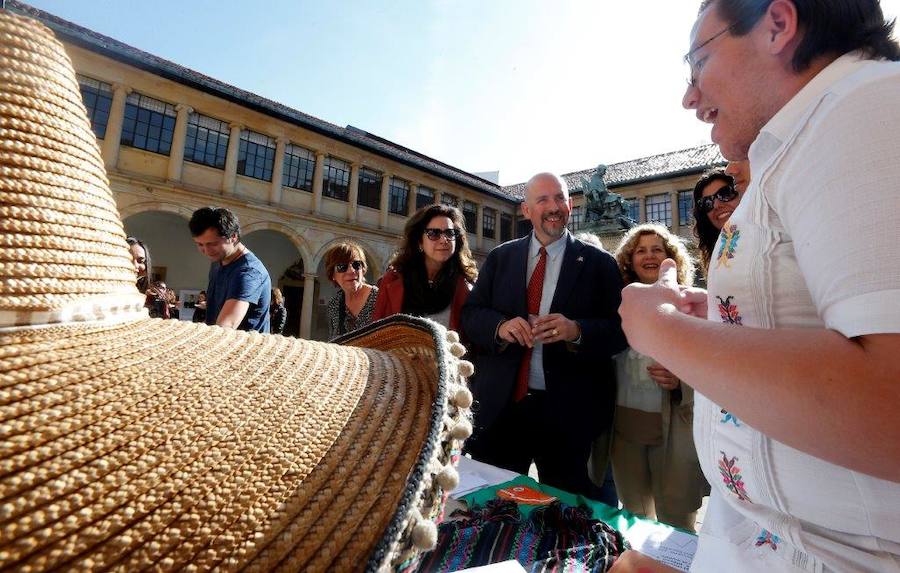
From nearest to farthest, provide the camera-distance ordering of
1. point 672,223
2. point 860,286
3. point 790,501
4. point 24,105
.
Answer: point 24,105
point 860,286
point 790,501
point 672,223

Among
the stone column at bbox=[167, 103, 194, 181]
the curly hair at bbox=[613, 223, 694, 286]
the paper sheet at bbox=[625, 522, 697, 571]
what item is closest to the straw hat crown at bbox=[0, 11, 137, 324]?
the paper sheet at bbox=[625, 522, 697, 571]

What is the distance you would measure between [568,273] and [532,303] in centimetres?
30

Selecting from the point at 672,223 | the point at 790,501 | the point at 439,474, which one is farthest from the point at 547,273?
the point at 672,223

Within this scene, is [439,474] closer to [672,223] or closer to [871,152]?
[871,152]

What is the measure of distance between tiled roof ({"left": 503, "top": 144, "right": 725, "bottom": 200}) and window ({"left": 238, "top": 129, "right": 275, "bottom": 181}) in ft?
41.6

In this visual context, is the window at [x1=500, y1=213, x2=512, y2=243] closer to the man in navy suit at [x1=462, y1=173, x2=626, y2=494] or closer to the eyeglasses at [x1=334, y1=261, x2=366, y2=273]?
the eyeglasses at [x1=334, y1=261, x2=366, y2=273]

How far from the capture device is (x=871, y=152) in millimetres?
543

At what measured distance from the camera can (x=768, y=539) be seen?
2.55ft

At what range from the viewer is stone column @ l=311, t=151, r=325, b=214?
57.7ft

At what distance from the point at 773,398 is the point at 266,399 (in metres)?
0.63

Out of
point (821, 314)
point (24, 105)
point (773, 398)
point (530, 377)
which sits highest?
point (24, 105)

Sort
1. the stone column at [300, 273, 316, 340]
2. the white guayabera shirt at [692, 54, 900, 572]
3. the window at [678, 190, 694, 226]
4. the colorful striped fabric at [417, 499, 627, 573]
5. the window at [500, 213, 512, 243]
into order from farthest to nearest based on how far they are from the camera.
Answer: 1. the window at [500, 213, 512, 243]
2. the window at [678, 190, 694, 226]
3. the stone column at [300, 273, 316, 340]
4. the colorful striped fabric at [417, 499, 627, 573]
5. the white guayabera shirt at [692, 54, 900, 572]

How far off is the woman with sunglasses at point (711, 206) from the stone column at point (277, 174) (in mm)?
16069

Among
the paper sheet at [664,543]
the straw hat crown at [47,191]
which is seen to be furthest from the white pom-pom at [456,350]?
the paper sheet at [664,543]
